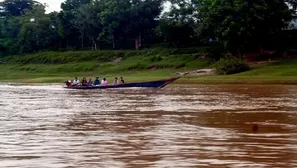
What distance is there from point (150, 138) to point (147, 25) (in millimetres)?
66269

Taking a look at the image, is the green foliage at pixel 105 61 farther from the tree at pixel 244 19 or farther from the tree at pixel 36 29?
the tree at pixel 244 19

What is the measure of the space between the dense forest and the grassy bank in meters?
3.57

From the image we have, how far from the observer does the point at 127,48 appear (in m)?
82.9

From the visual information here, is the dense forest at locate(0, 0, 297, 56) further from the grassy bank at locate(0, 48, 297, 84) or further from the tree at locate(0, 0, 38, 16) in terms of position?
the grassy bank at locate(0, 48, 297, 84)

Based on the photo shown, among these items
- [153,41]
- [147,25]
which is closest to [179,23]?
[147,25]

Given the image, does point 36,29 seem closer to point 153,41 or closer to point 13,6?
point 153,41

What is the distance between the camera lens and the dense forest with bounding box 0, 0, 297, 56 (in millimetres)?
54938

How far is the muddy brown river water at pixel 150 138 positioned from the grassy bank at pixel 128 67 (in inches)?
954

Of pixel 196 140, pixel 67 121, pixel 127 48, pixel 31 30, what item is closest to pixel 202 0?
pixel 127 48

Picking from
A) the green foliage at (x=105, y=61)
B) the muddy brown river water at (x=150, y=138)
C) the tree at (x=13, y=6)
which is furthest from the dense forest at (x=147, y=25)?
the muddy brown river water at (x=150, y=138)

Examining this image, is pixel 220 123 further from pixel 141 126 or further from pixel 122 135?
pixel 122 135

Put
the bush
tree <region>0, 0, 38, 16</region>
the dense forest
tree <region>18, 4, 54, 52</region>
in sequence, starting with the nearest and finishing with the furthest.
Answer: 1. the bush
2. the dense forest
3. tree <region>18, 4, 54, 52</region>
4. tree <region>0, 0, 38, 16</region>

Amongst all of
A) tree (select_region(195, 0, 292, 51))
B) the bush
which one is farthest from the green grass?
the bush

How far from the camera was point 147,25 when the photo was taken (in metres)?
78.7
